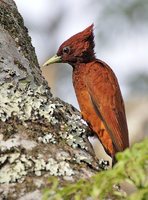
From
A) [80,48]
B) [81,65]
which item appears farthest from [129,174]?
[80,48]

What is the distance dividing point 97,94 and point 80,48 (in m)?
0.66

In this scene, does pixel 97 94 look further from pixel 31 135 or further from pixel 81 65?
pixel 31 135

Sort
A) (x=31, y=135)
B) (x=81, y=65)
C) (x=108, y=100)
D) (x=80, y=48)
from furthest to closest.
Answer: (x=80, y=48) → (x=81, y=65) → (x=108, y=100) → (x=31, y=135)

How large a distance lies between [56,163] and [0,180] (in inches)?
8.7

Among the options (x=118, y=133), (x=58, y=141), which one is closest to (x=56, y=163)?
(x=58, y=141)

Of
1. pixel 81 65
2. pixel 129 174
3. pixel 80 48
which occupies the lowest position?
pixel 129 174

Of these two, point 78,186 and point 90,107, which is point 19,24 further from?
point 78,186

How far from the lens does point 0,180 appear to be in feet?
6.82

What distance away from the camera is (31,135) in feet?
7.83

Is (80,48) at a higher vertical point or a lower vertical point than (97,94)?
higher

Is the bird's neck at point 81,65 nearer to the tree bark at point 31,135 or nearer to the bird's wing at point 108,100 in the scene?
the bird's wing at point 108,100

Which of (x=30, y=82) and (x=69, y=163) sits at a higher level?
(x=30, y=82)

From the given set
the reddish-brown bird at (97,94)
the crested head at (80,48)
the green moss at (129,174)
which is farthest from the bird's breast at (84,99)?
the green moss at (129,174)

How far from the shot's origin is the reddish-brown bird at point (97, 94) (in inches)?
158
